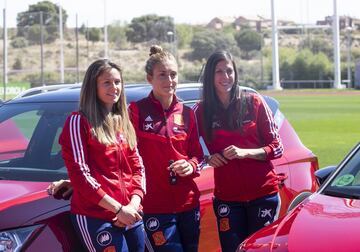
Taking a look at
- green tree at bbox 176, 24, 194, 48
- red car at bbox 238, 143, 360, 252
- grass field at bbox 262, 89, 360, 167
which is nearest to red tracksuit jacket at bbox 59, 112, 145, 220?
red car at bbox 238, 143, 360, 252

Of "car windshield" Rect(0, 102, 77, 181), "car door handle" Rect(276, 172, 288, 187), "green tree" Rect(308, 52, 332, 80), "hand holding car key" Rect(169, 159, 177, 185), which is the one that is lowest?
"car door handle" Rect(276, 172, 288, 187)

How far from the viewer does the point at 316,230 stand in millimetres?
3836

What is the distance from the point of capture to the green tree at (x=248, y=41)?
121 metres

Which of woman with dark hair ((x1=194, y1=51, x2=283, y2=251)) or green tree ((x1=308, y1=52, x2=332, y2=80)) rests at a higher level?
green tree ((x1=308, y1=52, x2=332, y2=80))

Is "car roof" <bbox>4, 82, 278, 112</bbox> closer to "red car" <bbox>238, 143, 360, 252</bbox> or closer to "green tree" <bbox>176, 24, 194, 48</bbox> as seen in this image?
"red car" <bbox>238, 143, 360, 252</bbox>

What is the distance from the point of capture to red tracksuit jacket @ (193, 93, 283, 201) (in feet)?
16.6

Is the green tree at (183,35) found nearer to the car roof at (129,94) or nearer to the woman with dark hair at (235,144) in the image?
the car roof at (129,94)

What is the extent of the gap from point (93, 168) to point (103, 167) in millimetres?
55

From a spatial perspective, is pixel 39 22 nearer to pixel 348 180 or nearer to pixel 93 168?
pixel 348 180

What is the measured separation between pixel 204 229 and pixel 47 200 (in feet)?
4.82

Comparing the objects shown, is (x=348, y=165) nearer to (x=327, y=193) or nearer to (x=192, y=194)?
(x=327, y=193)

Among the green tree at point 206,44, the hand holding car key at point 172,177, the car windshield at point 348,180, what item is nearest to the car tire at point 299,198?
the car windshield at point 348,180

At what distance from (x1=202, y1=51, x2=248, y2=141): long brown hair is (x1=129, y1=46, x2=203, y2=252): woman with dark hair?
314 mm

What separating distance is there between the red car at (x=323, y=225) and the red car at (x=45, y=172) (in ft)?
3.30
